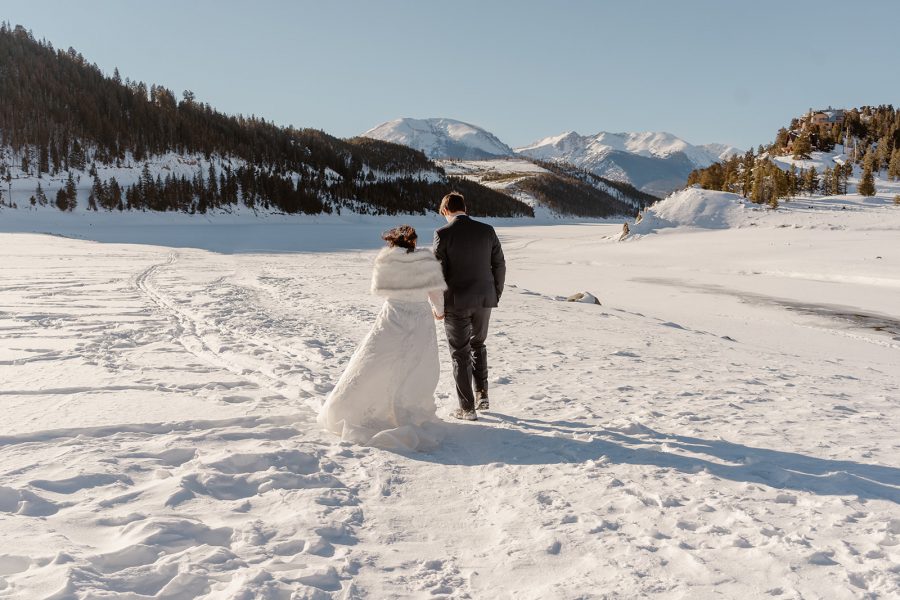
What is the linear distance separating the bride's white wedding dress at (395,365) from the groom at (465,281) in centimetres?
48

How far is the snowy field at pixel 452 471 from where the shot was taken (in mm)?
3053

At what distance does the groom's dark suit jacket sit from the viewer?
568 centimetres

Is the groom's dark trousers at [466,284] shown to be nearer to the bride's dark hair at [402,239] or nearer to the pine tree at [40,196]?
the bride's dark hair at [402,239]

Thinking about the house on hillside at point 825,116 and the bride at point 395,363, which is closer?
the bride at point 395,363

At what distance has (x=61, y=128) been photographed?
99.1 meters

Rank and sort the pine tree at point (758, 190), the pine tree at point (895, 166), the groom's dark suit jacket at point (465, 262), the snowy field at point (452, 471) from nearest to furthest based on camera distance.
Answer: the snowy field at point (452, 471)
the groom's dark suit jacket at point (465, 262)
the pine tree at point (758, 190)
the pine tree at point (895, 166)

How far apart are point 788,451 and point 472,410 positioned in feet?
9.81

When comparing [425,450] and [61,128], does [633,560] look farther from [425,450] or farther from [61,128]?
[61,128]

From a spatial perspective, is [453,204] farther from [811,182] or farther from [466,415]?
[811,182]

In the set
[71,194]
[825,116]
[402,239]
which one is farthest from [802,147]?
[71,194]

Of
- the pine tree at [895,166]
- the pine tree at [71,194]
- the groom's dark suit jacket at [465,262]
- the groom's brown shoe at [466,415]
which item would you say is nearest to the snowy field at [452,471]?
the groom's brown shoe at [466,415]

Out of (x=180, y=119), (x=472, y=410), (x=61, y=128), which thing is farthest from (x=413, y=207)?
(x=472, y=410)

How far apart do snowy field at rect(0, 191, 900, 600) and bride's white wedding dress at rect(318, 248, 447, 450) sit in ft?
0.87

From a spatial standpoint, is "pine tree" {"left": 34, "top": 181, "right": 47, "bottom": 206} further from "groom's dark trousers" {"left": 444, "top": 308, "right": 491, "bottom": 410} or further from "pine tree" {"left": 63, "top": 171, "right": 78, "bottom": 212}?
"groom's dark trousers" {"left": 444, "top": 308, "right": 491, "bottom": 410}
